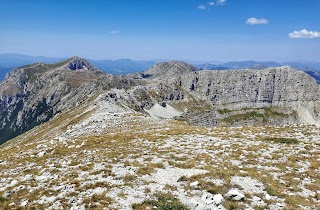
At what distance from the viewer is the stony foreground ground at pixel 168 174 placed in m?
14.9

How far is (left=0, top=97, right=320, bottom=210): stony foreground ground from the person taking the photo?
48.9ft

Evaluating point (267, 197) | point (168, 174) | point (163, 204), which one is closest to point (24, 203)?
point (163, 204)

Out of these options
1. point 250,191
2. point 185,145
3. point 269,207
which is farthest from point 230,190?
point 185,145

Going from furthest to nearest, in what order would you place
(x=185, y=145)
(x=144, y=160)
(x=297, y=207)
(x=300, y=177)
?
(x=185, y=145)
(x=144, y=160)
(x=300, y=177)
(x=297, y=207)

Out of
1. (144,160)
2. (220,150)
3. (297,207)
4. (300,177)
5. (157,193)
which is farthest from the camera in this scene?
(220,150)

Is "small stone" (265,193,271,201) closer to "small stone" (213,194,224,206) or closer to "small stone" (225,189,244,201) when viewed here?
"small stone" (225,189,244,201)

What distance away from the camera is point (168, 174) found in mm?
18938

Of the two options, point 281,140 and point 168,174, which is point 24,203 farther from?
point 281,140

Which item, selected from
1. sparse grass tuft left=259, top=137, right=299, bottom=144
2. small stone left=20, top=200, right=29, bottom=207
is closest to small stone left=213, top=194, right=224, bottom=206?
small stone left=20, top=200, right=29, bottom=207

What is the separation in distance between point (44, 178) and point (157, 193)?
8.15 m

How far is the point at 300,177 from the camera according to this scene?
721 inches

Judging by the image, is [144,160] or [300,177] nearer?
[300,177]

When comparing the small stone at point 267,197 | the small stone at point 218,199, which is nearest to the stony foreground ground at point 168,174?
the small stone at point 218,199

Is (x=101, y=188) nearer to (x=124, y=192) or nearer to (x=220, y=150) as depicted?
(x=124, y=192)
